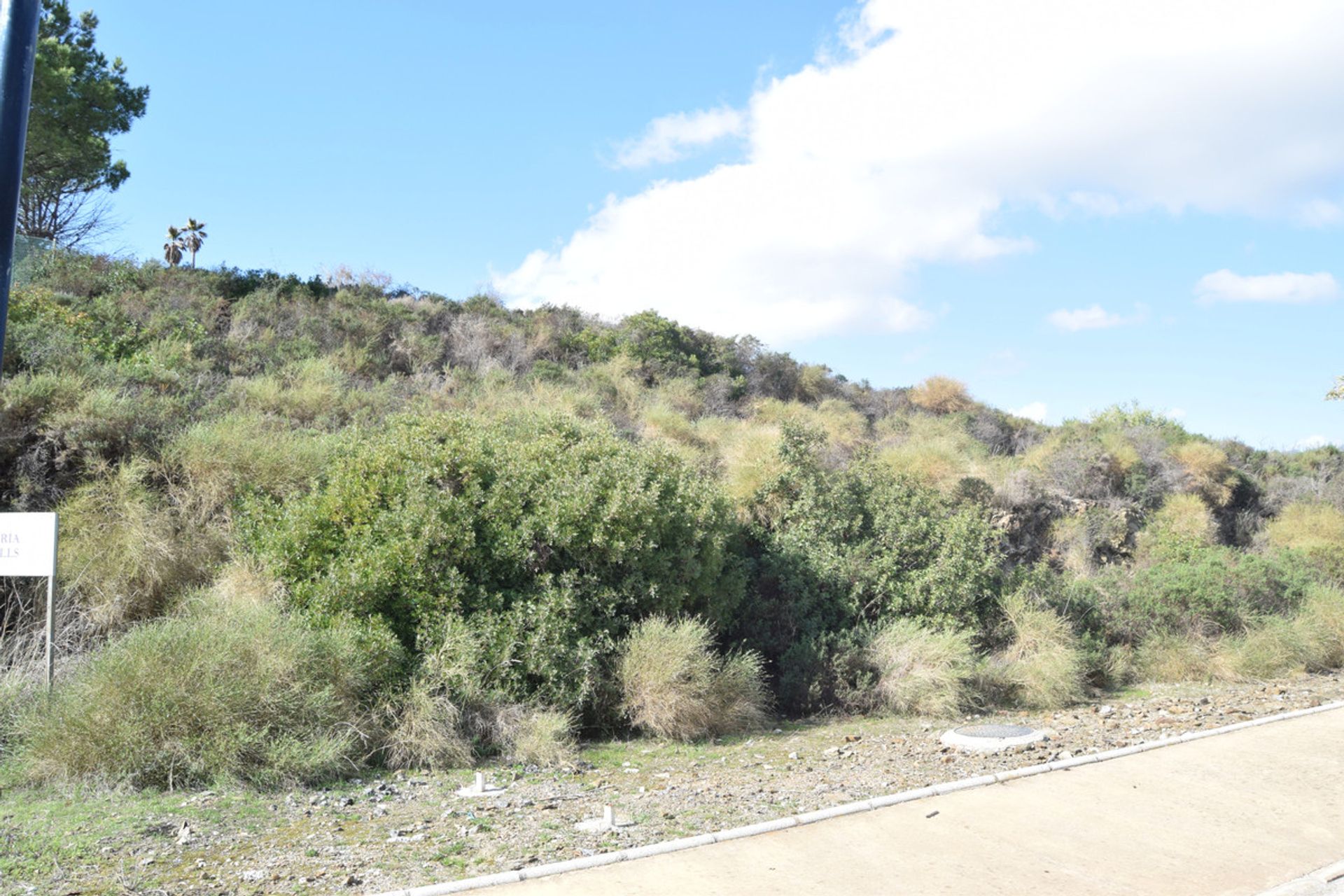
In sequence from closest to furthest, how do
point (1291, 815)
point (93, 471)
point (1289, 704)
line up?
point (1291, 815)
point (93, 471)
point (1289, 704)

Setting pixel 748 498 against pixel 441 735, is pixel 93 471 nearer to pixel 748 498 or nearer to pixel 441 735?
pixel 441 735

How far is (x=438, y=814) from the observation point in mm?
6297

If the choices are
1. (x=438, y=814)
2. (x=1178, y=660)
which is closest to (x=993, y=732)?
(x=438, y=814)

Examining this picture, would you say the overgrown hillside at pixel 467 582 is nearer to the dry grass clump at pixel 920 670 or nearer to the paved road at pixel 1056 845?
the dry grass clump at pixel 920 670

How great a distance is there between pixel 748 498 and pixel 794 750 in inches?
187

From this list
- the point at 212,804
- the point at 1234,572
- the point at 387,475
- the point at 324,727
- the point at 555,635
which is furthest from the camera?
the point at 1234,572

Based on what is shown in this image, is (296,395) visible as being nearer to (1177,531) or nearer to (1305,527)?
(1177,531)

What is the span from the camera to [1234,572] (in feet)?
48.9

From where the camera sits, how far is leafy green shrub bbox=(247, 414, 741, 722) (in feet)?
28.3

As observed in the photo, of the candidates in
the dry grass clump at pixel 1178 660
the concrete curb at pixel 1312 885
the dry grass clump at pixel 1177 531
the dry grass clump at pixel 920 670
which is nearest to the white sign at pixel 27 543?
the dry grass clump at pixel 920 670

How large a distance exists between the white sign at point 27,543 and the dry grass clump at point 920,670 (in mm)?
7877

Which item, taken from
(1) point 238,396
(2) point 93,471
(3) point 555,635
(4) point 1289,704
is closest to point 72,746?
(3) point 555,635

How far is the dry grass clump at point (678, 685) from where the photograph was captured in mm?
8805

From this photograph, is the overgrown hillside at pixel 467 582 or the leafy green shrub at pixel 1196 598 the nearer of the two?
the overgrown hillside at pixel 467 582
